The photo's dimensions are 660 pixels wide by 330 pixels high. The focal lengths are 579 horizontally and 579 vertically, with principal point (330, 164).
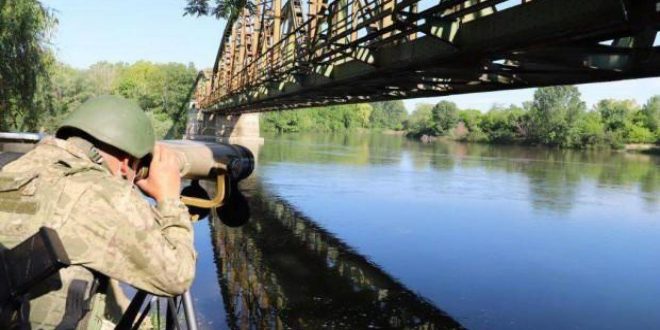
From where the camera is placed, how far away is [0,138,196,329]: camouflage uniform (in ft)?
5.76

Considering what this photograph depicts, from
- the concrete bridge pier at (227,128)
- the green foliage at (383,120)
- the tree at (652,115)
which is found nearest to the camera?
the concrete bridge pier at (227,128)

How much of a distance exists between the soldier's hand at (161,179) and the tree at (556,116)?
6744cm

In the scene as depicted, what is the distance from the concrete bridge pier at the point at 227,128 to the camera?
1769 inches

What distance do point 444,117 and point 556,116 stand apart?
70.2 feet

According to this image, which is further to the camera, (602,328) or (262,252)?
(262,252)

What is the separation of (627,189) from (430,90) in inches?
716

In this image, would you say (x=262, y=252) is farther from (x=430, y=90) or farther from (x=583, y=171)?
(x=583, y=171)

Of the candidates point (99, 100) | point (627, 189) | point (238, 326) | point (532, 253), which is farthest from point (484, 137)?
point (99, 100)

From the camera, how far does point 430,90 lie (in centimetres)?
1106

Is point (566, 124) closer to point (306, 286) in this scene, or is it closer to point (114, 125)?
point (306, 286)

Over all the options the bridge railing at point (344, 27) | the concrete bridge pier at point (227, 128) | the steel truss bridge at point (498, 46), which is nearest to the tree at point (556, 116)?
the concrete bridge pier at point (227, 128)

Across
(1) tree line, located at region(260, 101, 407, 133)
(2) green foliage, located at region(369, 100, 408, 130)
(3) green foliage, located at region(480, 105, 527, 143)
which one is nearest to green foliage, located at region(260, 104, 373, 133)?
(1) tree line, located at region(260, 101, 407, 133)

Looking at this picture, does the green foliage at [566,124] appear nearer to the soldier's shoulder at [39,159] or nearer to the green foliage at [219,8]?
the green foliage at [219,8]

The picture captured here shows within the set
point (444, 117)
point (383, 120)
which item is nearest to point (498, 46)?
point (444, 117)
